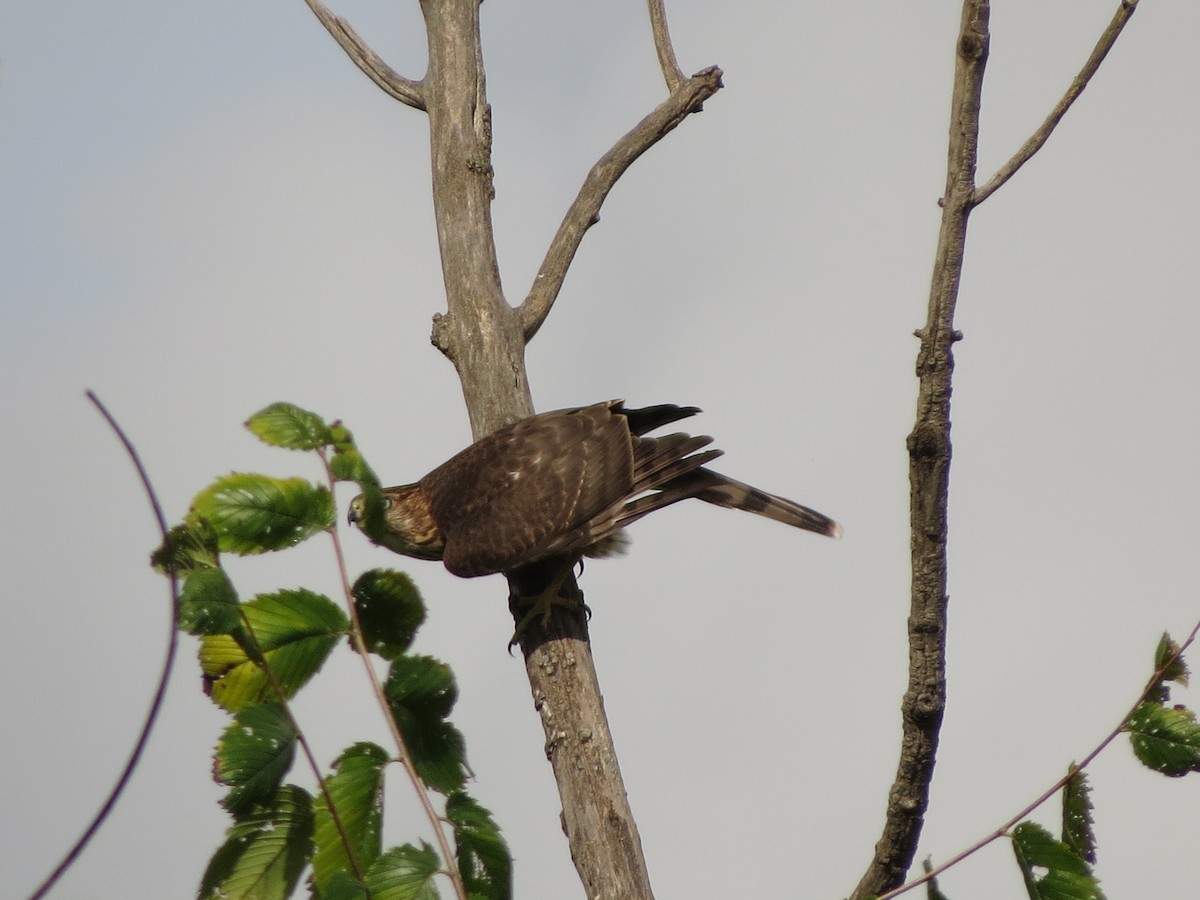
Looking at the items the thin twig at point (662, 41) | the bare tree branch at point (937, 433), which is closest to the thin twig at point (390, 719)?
the bare tree branch at point (937, 433)

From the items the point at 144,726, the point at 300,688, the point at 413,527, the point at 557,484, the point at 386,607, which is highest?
the point at 413,527

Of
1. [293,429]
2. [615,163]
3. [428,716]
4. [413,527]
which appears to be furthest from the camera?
[413,527]

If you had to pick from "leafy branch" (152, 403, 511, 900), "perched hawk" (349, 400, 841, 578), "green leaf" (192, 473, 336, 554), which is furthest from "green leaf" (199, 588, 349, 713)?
"perched hawk" (349, 400, 841, 578)

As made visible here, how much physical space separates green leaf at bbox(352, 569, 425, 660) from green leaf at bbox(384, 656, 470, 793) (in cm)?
5

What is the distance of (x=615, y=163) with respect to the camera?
5.65 m

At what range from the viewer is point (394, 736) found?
6.70 ft

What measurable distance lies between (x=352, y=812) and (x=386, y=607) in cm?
38

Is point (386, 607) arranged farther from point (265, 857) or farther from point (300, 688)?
point (265, 857)

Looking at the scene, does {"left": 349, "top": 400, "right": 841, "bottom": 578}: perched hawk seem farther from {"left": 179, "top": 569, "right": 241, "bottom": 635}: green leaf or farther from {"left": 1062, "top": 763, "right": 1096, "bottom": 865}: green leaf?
{"left": 179, "top": 569, "right": 241, "bottom": 635}: green leaf

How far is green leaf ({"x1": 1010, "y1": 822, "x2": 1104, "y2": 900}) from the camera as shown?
8.38 ft

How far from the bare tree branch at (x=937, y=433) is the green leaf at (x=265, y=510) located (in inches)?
60.7

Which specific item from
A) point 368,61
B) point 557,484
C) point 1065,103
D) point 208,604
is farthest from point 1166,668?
point 368,61

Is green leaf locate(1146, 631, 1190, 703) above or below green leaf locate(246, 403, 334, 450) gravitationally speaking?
below

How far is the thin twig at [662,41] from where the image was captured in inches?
227
